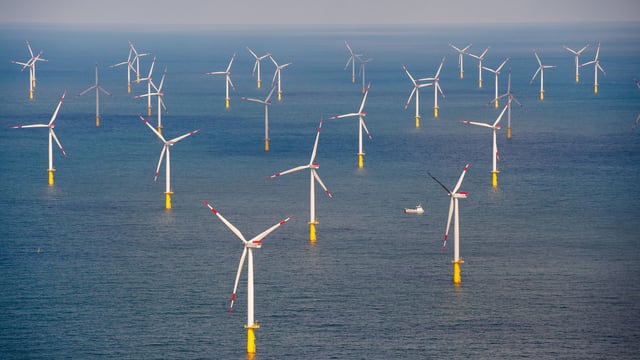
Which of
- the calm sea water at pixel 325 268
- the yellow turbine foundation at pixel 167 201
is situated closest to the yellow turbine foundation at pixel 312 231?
the calm sea water at pixel 325 268

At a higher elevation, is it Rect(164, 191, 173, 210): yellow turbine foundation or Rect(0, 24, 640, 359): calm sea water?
Rect(164, 191, 173, 210): yellow turbine foundation

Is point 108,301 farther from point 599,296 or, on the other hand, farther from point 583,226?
point 583,226

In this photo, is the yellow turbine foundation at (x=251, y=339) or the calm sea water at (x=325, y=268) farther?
the calm sea water at (x=325, y=268)

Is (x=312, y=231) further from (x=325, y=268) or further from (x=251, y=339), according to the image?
(x=251, y=339)

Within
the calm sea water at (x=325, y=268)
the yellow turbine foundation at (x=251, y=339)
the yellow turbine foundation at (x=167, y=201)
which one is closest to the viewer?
the yellow turbine foundation at (x=251, y=339)

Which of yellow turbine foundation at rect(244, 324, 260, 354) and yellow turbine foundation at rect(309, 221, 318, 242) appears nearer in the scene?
yellow turbine foundation at rect(244, 324, 260, 354)

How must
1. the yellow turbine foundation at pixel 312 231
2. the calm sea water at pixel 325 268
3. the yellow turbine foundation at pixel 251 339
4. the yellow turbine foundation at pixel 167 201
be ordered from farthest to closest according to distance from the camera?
the yellow turbine foundation at pixel 167 201
the yellow turbine foundation at pixel 312 231
the calm sea water at pixel 325 268
the yellow turbine foundation at pixel 251 339

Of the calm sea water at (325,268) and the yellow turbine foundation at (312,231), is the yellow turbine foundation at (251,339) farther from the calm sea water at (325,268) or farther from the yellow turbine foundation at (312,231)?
the yellow turbine foundation at (312,231)

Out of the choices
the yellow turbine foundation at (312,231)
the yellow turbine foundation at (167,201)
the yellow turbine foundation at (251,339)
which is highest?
the yellow turbine foundation at (167,201)

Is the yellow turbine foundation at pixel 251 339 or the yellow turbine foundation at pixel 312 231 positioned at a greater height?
the yellow turbine foundation at pixel 312 231

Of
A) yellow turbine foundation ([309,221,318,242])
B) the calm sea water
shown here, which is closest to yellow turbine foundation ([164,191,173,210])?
the calm sea water

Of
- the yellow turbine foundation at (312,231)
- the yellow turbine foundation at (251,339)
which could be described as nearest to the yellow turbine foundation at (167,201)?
the yellow turbine foundation at (312,231)

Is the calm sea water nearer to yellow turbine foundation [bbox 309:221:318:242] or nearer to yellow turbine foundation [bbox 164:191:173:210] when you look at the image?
yellow turbine foundation [bbox 164:191:173:210]
